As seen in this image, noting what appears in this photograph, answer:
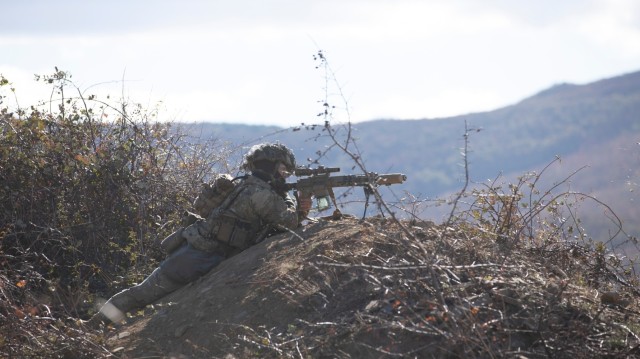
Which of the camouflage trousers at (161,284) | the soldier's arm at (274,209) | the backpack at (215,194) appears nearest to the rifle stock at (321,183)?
the soldier's arm at (274,209)

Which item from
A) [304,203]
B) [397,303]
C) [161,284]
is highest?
[304,203]

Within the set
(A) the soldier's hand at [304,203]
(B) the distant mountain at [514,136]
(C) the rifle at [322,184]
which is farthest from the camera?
(B) the distant mountain at [514,136]

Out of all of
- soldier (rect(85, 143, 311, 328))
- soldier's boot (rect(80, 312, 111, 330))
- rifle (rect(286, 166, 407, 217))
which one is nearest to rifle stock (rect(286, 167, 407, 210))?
rifle (rect(286, 166, 407, 217))

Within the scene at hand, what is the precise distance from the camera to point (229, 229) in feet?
25.1

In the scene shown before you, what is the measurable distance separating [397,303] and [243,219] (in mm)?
2785

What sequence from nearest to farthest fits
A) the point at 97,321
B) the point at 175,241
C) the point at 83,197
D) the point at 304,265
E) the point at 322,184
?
the point at 304,265
the point at 97,321
the point at 322,184
the point at 175,241
the point at 83,197

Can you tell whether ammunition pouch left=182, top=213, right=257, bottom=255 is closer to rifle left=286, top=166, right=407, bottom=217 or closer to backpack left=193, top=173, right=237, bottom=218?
backpack left=193, top=173, right=237, bottom=218

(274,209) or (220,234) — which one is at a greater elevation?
(274,209)

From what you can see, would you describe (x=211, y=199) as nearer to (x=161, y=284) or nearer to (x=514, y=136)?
(x=161, y=284)

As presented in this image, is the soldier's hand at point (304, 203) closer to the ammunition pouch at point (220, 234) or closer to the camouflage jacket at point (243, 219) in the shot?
the camouflage jacket at point (243, 219)

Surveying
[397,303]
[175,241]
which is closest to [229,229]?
[175,241]

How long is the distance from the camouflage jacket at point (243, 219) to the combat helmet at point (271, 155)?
23 cm

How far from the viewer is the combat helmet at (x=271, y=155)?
7.80 metres

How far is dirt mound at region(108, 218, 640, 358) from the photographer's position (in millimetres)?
4965
